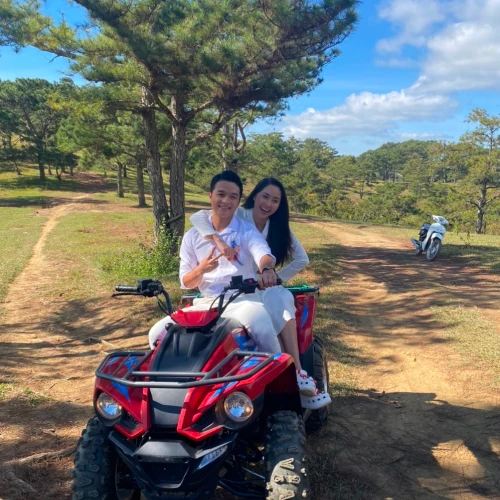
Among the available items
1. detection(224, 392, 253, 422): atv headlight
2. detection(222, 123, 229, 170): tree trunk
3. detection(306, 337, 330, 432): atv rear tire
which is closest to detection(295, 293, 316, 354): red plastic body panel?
detection(306, 337, 330, 432): atv rear tire

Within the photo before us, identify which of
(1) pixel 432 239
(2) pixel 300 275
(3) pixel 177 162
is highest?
(3) pixel 177 162

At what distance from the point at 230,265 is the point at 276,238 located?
2.97 ft

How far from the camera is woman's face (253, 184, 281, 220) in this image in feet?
12.8

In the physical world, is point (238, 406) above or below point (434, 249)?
above

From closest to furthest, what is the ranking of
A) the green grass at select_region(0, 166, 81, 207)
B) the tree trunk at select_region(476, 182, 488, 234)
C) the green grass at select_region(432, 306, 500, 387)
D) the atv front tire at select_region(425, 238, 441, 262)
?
1. the green grass at select_region(432, 306, 500, 387)
2. the atv front tire at select_region(425, 238, 441, 262)
3. the tree trunk at select_region(476, 182, 488, 234)
4. the green grass at select_region(0, 166, 81, 207)

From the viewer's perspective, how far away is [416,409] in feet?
12.8

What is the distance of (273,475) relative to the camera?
219cm

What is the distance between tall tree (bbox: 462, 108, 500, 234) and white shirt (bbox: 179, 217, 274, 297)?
27936 mm

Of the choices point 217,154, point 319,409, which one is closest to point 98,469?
point 319,409

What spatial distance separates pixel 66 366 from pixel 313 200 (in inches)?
2038

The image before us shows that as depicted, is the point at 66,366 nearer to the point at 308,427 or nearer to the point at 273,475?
the point at 308,427

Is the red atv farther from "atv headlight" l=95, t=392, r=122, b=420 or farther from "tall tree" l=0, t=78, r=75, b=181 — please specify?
"tall tree" l=0, t=78, r=75, b=181

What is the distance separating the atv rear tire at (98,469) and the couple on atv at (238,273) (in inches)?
26.4

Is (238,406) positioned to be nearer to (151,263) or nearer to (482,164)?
(151,263)
